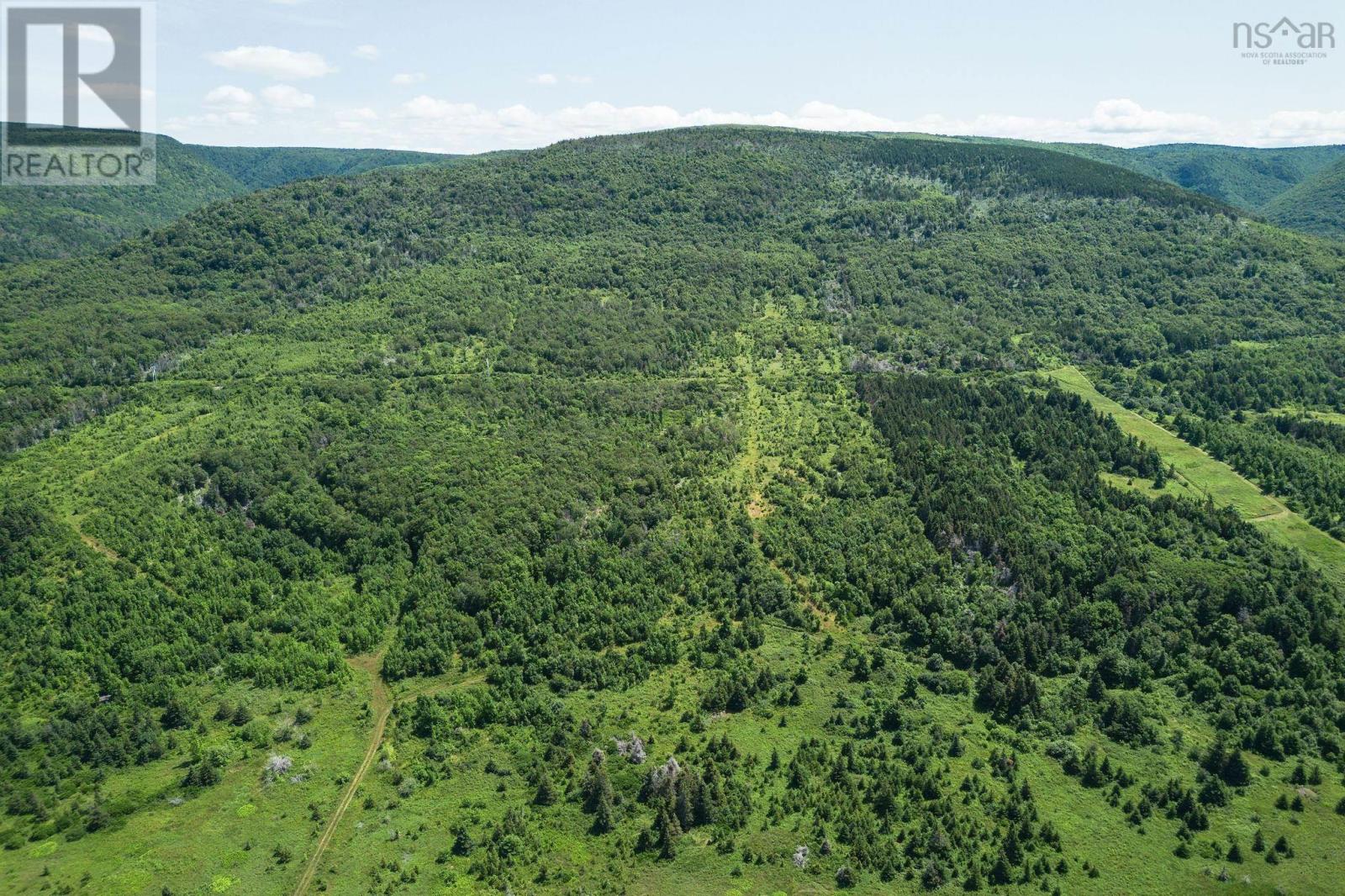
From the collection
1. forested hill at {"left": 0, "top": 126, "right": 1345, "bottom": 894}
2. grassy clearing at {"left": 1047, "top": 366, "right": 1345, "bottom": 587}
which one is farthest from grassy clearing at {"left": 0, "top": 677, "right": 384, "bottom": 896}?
grassy clearing at {"left": 1047, "top": 366, "right": 1345, "bottom": 587}

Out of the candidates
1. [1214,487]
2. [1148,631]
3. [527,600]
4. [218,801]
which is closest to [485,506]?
[527,600]

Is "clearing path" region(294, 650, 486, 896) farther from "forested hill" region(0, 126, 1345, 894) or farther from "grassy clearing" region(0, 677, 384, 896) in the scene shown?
"grassy clearing" region(0, 677, 384, 896)

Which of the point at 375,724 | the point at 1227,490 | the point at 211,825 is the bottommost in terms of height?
the point at 211,825

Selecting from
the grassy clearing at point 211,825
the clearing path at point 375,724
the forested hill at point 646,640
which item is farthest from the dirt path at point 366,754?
the grassy clearing at point 211,825

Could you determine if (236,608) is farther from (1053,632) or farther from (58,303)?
(58,303)

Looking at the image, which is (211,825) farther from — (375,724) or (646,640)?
(646,640)

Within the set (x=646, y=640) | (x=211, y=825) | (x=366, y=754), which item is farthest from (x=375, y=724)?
(x=646, y=640)
